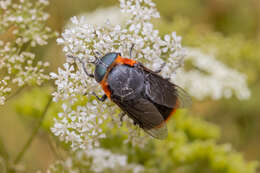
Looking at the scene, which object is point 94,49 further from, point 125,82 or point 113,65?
point 125,82

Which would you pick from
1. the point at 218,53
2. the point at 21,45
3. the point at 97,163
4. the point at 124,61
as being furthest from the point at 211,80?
the point at 21,45

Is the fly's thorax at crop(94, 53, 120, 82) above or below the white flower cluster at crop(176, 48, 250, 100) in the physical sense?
below

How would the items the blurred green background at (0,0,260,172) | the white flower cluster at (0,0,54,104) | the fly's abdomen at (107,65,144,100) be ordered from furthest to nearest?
the blurred green background at (0,0,260,172), the white flower cluster at (0,0,54,104), the fly's abdomen at (107,65,144,100)

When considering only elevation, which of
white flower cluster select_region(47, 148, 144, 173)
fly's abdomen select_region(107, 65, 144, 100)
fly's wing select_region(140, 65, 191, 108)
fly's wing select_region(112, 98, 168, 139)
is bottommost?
white flower cluster select_region(47, 148, 144, 173)

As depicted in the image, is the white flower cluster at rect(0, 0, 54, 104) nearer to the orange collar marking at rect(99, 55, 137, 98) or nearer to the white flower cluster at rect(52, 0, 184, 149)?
the white flower cluster at rect(52, 0, 184, 149)

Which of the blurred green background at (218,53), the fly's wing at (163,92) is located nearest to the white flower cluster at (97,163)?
the blurred green background at (218,53)

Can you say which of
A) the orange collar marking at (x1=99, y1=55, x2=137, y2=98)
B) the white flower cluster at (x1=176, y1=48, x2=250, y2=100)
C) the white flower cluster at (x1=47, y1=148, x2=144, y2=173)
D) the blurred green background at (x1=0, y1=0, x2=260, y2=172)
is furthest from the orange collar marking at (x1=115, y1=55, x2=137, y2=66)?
Answer: the white flower cluster at (x1=176, y1=48, x2=250, y2=100)
